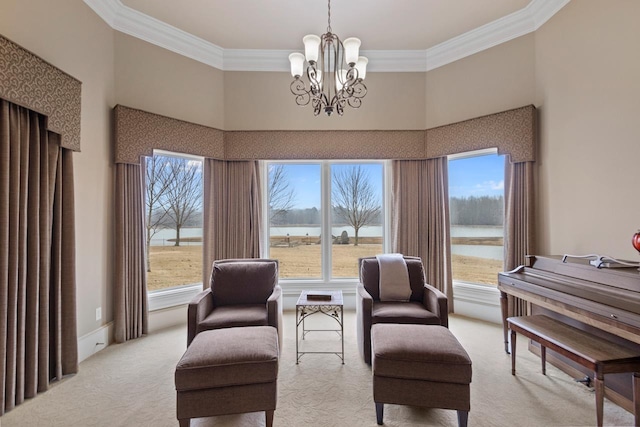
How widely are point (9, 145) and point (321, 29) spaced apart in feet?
10.6

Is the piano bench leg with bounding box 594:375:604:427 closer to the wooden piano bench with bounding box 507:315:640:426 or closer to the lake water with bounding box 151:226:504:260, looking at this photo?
the wooden piano bench with bounding box 507:315:640:426

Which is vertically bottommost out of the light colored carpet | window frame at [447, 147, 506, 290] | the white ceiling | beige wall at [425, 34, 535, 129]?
the light colored carpet

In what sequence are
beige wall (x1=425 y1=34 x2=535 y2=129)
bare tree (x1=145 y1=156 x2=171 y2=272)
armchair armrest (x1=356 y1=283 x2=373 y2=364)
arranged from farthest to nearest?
bare tree (x1=145 y1=156 x2=171 y2=272) < beige wall (x1=425 y1=34 x2=535 y2=129) < armchair armrest (x1=356 y1=283 x2=373 y2=364)

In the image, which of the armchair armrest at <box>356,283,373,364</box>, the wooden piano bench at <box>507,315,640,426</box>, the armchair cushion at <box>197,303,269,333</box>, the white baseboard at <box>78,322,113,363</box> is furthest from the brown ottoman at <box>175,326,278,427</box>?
the wooden piano bench at <box>507,315,640,426</box>

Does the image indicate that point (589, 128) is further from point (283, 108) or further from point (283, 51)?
point (283, 51)

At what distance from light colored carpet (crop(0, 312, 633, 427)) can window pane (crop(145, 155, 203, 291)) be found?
106 cm

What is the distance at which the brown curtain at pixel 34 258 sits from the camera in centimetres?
207

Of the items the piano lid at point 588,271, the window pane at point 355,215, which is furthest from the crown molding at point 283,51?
the piano lid at point 588,271

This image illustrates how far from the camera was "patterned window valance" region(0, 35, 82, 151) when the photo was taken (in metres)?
2.01

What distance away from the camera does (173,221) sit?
12.7 feet

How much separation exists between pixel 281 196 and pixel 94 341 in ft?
8.96

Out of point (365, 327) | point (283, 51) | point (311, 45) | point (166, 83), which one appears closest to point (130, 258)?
point (166, 83)

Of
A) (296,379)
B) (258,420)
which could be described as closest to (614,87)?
(296,379)

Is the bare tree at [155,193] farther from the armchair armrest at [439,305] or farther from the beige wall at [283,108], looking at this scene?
the armchair armrest at [439,305]
